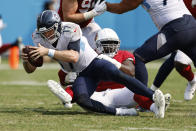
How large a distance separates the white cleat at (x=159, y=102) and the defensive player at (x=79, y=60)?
9 cm

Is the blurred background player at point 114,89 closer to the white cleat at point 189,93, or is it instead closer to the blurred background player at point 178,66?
the blurred background player at point 178,66

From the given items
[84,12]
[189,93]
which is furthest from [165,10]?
[189,93]

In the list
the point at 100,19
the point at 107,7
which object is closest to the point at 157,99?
the point at 107,7

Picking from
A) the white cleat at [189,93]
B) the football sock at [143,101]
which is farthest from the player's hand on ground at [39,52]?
the white cleat at [189,93]

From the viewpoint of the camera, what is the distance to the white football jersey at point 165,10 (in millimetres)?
4746

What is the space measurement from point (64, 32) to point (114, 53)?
0.68 metres

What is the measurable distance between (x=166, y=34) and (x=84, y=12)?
4.83 ft

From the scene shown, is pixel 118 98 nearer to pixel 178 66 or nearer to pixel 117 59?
pixel 117 59

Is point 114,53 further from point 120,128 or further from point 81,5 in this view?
point 120,128

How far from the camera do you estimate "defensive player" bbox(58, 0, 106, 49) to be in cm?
566

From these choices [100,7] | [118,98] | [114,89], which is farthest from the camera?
[100,7]

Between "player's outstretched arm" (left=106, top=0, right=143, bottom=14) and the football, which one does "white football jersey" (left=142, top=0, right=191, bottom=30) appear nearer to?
"player's outstretched arm" (left=106, top=0, right=143, bottom=14)

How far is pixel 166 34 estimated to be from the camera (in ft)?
15.3

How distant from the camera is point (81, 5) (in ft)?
19.3
